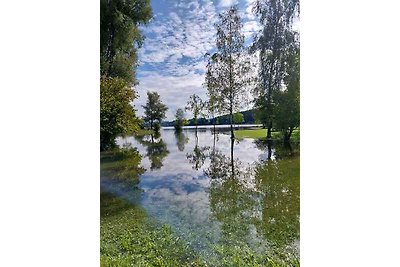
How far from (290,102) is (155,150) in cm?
124

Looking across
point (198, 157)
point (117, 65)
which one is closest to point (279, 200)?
point (198, 157)

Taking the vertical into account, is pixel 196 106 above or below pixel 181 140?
above

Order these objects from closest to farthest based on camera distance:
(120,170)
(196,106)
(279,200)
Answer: (279,200)
(196,106)
(120,170)

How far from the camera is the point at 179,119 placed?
4.19 metres

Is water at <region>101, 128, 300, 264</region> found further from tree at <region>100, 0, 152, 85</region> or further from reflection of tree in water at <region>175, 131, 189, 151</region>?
tree at <region>100, 0, 152, 85</region>

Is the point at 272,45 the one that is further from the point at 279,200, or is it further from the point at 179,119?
the point at 279,200

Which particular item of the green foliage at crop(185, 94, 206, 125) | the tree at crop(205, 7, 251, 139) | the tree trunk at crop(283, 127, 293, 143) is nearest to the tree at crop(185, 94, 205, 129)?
the green foliage at crop(185, 94, 206, 125)

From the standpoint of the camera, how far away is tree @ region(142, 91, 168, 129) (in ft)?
13.7
